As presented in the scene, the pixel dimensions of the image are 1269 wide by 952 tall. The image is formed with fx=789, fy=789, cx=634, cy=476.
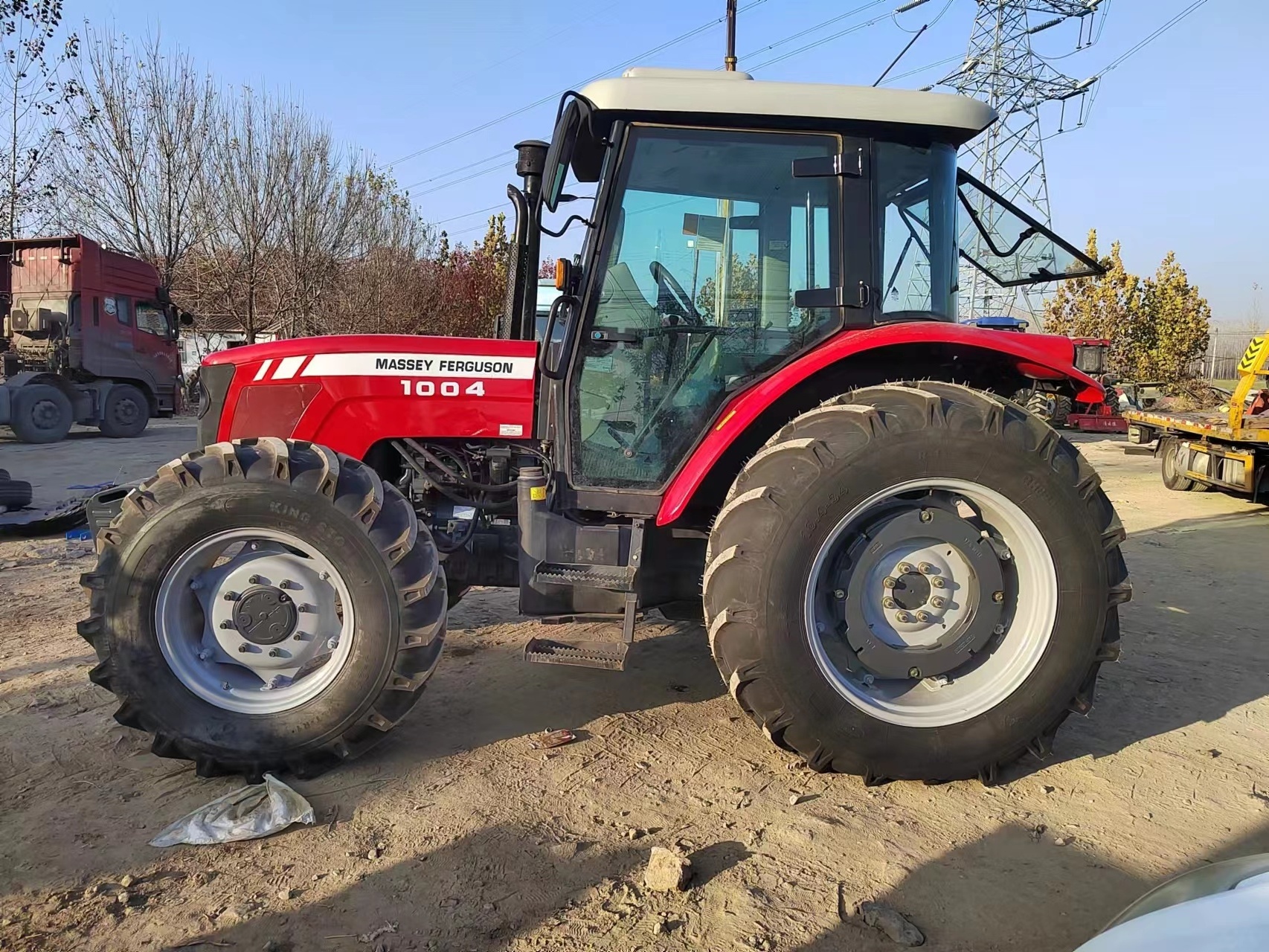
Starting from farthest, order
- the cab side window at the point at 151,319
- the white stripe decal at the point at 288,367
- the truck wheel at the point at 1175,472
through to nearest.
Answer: the cab side window at the point at 151,319 < the truck wheel at the point at 1175,472 < the white stripe decal at the point at 288,367

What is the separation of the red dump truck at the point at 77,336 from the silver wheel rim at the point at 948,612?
14048 millimetres

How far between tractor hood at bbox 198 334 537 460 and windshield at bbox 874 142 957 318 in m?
1.45

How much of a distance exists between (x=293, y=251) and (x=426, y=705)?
16.6 metres

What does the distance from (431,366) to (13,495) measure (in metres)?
5.63

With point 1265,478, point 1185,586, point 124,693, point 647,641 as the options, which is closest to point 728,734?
point 647,641

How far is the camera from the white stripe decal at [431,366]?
325cm

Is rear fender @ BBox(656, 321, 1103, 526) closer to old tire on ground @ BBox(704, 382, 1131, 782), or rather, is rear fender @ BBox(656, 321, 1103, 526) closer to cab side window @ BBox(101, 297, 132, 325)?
old tire on ground @ BBox(704, 382, 1131, 782)

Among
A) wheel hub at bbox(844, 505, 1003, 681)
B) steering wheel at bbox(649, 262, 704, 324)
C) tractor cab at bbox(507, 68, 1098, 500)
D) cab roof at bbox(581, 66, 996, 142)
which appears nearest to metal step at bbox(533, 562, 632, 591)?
tractor cab at bbox(507, 68, 1098, 500)

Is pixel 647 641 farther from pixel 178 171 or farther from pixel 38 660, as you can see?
pixel 178 171

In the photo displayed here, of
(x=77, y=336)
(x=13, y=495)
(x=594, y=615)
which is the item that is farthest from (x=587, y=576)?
(x=77, y=336)

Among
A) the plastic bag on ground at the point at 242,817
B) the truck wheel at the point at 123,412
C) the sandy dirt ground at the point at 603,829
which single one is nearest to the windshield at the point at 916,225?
the sandy dirt ground at the point at 603,829

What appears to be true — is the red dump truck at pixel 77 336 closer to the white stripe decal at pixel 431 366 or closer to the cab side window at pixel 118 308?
the cab side window at pixel 118 308

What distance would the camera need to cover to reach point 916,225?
2982mm

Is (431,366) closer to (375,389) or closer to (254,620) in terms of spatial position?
(375,389)
